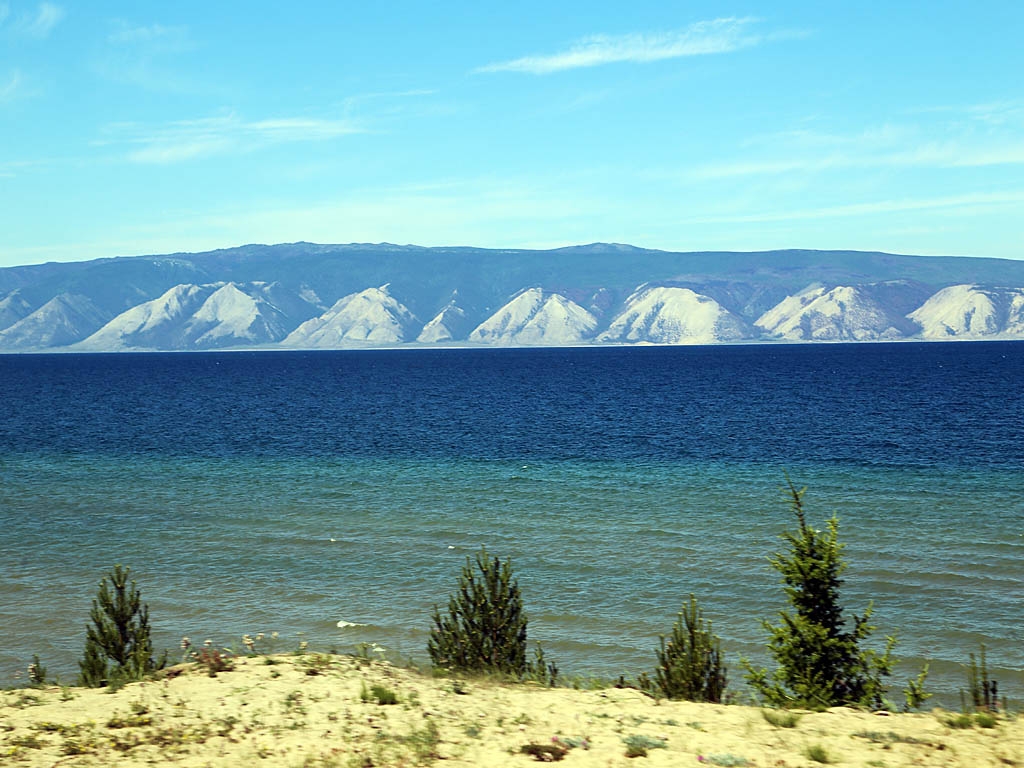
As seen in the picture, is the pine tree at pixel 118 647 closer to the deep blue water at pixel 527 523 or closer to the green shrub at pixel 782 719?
the deep blue water at pixel 527 523

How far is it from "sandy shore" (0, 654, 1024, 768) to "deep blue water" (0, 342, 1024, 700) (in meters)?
5.22

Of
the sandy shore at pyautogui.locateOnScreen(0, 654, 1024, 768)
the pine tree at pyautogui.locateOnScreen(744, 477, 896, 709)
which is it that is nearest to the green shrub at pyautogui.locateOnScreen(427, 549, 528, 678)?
Result: the sandy shore at pyautogui.locateOnScreen(0, 654, 1024, 768)

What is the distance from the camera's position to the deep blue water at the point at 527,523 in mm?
19031

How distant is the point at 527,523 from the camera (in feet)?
94.8

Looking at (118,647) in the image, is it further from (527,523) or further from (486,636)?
(527,523)

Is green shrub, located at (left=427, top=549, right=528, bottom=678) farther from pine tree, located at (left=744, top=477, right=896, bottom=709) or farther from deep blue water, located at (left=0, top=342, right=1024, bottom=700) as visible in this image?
pine tree, located at (left=744, top=477, right=896, bottom=709)

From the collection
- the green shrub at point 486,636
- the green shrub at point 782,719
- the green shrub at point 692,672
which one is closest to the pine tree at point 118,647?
the green shrub at point 486,636

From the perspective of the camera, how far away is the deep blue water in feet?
62.4

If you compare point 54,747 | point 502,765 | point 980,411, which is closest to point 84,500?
point 54,747

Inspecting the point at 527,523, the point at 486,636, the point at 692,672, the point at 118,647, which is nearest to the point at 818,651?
the point at 692,672

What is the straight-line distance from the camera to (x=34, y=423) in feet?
226

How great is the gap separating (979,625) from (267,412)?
6566cm

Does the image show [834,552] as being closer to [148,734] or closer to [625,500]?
[148,734]

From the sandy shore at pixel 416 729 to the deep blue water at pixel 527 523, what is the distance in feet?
17.1
